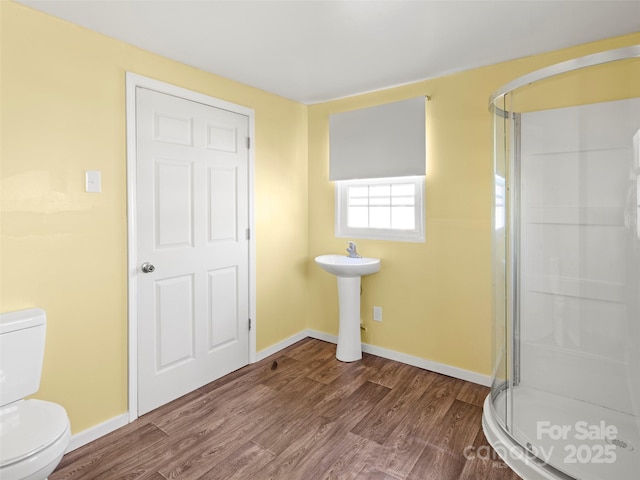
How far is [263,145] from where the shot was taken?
10.6ft

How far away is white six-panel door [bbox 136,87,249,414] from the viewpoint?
2.42 m

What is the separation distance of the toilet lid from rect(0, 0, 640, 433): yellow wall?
1.02 ft

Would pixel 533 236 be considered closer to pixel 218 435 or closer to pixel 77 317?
pixel 218 435

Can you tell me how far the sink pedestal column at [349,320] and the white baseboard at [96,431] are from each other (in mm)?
1693

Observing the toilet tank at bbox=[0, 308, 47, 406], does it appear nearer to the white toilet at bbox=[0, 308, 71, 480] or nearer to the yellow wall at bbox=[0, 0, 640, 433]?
the white toilet at bbox=[0, 308, 71, 480]

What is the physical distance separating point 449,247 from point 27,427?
2.74 meters

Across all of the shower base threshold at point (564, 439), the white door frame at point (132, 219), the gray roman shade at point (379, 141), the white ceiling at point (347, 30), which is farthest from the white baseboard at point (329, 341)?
the white ceiling at point (347, 30)

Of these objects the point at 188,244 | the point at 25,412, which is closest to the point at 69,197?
the point at 188,244

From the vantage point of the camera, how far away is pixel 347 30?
2.14 m

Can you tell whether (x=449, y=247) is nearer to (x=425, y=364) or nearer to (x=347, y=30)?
(x=425, y=364)

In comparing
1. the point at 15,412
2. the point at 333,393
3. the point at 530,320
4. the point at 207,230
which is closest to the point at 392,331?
the point at 333,393

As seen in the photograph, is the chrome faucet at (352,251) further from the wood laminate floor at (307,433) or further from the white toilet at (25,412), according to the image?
the white toilet at (25,412)

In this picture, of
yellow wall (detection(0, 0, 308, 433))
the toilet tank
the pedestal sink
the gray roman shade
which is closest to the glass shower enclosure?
the gray roman shade

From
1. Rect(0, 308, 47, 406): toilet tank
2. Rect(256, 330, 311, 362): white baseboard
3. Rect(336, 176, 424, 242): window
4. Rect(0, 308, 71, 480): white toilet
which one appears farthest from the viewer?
Rect(256, 330, 311, 362): white baseboard
